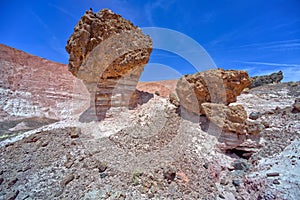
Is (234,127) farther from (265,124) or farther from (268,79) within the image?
(268,79)

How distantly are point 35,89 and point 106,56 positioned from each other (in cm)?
1066

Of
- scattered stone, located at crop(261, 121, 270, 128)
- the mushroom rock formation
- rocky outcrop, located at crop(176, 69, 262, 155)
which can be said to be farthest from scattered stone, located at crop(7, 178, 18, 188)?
scattered stone, located at crop(261, 121, 270, 128)

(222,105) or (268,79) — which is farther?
(268,79)

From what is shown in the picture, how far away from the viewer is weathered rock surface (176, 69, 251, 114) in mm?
4066

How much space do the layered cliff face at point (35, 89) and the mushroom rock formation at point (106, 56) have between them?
6.40 m

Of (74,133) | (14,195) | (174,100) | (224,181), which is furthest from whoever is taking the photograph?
(174,100)

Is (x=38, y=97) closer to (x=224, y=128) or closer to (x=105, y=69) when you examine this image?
(x=105, y=69)

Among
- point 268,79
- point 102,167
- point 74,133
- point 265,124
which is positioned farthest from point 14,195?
point 268,79

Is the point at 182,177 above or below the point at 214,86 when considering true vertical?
below

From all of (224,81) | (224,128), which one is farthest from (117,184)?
(224,81)

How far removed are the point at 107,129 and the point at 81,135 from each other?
64 centimetres

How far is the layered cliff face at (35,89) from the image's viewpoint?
1023cm

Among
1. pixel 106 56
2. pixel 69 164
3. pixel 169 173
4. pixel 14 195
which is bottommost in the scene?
pixel 14 195

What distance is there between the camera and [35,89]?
39.3 feet
